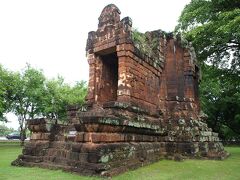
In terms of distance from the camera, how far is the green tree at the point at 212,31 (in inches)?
522

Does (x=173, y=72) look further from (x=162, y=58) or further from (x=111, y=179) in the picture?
(x=111, y=179)

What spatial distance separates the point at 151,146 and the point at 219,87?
22709mm

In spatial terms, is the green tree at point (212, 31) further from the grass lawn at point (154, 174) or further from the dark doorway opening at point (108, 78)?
the grass lawn at point (154, 174)

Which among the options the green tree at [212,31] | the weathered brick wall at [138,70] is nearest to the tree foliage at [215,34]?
the green tree at [212,31]

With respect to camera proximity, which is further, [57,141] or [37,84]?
[37,84]

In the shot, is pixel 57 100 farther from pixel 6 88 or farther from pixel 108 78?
pixel 108 78

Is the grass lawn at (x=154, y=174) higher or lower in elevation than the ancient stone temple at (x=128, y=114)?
lower

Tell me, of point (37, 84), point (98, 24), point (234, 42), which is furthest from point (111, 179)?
point (37, 84)

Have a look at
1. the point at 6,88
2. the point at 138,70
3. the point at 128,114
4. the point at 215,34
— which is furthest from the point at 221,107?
the point at 128,114

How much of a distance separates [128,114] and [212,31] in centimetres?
763

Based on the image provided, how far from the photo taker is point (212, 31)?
537 inches

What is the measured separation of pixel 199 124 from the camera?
11680 millimetres

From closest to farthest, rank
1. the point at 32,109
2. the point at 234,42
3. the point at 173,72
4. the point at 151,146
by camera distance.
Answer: the point at 151,146
the point at 173,72
the point at 234,42
the point at 32,109

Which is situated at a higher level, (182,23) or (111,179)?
(182,23)
